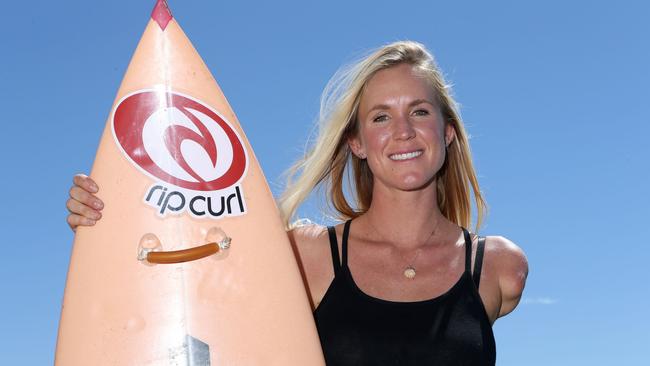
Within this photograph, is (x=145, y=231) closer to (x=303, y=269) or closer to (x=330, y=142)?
(x=303, y=269)

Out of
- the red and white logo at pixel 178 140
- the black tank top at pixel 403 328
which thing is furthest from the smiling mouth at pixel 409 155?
the red and white logo at pixel 178 140

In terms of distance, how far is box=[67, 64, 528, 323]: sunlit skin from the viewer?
13.3 feet

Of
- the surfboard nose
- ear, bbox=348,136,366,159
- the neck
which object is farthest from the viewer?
ear, bbox=348,136,366,159

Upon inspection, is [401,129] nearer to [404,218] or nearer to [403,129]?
[403,129]

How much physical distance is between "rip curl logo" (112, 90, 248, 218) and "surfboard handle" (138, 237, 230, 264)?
0.14m

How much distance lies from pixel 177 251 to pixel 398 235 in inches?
40.4

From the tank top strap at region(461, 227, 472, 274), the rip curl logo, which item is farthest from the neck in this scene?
the rip curl logo

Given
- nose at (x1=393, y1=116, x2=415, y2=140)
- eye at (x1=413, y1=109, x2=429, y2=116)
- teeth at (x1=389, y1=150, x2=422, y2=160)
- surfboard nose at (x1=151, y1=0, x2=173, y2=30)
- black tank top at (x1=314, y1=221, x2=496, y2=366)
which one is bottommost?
black tank top at (x1=314, y1=221, x2=496, y2=366)

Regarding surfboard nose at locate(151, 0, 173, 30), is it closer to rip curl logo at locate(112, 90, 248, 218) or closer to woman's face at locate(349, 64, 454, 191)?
rip curl logo at locate(112, 90, 248, 218)

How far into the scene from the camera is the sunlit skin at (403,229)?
13.3ft

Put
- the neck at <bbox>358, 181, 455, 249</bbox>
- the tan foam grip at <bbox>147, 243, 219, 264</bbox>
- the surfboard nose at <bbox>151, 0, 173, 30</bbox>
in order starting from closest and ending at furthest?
the tan foam grip at <bbox>147, 243, 219, 264</bbox> < the surfboard nose at <bbox>151, 0, 173, 30</bbox> < the neck at <bbox>358, 181, 455, 249</bbox>

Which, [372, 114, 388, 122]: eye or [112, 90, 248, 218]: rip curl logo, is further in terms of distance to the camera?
[372, 114, 388, 122]: eye

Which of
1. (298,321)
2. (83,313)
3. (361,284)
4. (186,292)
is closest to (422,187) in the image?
(361,284)

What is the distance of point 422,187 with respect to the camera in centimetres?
424
